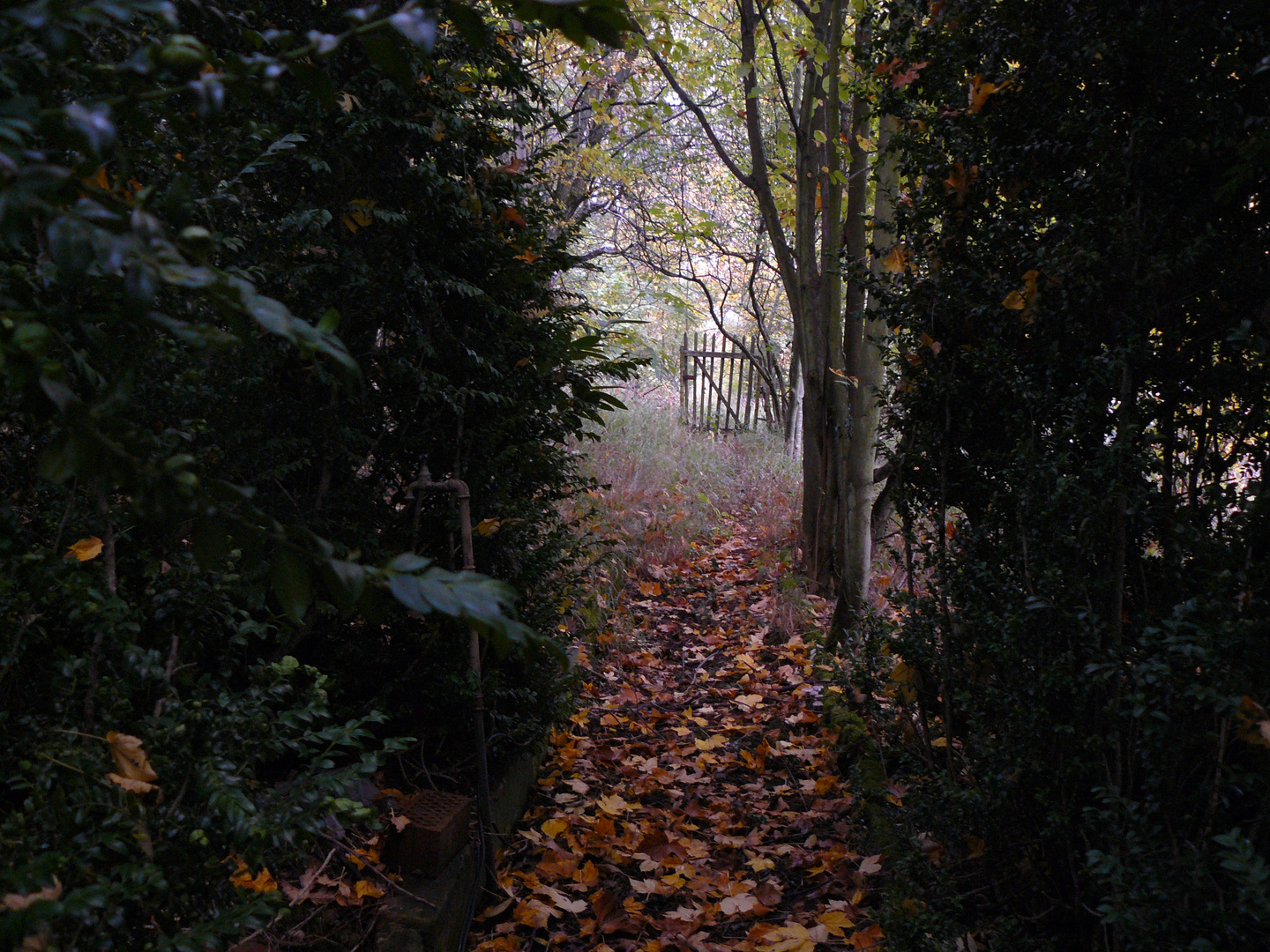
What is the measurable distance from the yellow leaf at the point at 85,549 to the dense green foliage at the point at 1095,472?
201cm

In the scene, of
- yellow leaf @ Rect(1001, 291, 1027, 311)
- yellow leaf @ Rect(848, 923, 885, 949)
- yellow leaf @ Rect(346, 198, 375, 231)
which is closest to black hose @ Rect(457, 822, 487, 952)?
yellow leaf @ Rect(848, 923, 885, 949)

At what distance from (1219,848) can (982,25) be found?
7.20 ft

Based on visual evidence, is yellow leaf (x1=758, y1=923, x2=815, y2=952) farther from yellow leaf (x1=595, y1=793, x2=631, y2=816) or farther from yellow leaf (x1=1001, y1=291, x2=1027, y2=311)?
yellow leaf (x1=1001, y1=291, x2=1027, y2=311)

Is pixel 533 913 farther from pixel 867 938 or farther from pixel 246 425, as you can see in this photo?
pixel 246 425

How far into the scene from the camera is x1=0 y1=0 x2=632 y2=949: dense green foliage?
2.33ft

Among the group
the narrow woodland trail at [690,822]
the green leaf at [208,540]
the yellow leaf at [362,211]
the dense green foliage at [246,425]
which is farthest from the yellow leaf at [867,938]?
the yellow leaf at [362,211]

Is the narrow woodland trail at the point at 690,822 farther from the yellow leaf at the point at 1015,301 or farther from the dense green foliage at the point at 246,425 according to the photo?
the yellow leaf at the point at 1015,301

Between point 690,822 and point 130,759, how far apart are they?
232 cm

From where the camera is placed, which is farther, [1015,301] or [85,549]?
[1015,301]

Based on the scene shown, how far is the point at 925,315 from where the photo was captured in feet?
8.08

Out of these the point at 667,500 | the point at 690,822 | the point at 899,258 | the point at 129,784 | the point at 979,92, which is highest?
the point at 979,92

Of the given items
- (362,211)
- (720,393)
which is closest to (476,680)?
(362,211)

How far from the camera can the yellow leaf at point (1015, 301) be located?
2.10 m

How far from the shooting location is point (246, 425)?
2.52 meters
